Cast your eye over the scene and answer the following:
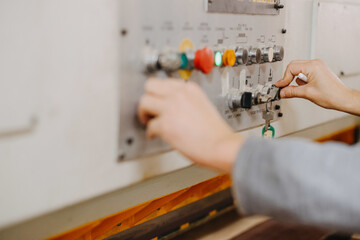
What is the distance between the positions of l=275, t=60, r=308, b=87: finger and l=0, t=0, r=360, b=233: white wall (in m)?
0.47

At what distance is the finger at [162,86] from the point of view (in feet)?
2.08

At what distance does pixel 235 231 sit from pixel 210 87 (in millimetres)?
786

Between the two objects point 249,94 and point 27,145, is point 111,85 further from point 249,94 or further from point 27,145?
point 249,94

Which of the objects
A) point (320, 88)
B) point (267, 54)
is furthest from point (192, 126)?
point (320, 88)

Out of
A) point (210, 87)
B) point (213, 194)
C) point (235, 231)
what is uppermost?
point (210, 87)

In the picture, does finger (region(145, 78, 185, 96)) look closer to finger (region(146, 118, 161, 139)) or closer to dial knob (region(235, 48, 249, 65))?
finger (region(146, 118, 161, 139))

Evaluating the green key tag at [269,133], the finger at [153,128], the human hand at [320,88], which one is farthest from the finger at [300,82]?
the finger at [153,128]

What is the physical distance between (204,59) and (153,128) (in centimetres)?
16

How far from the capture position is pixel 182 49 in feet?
2.37

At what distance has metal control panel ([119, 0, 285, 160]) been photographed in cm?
65

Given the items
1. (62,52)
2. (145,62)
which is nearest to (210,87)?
(145,62)

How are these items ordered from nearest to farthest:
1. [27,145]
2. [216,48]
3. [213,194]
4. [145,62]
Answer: [27,145]
[145,62]
[216,48]
[213,194]

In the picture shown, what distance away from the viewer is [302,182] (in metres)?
0.54

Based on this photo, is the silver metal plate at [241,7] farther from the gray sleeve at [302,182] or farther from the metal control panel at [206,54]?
the gray sleeve at [302,182]
